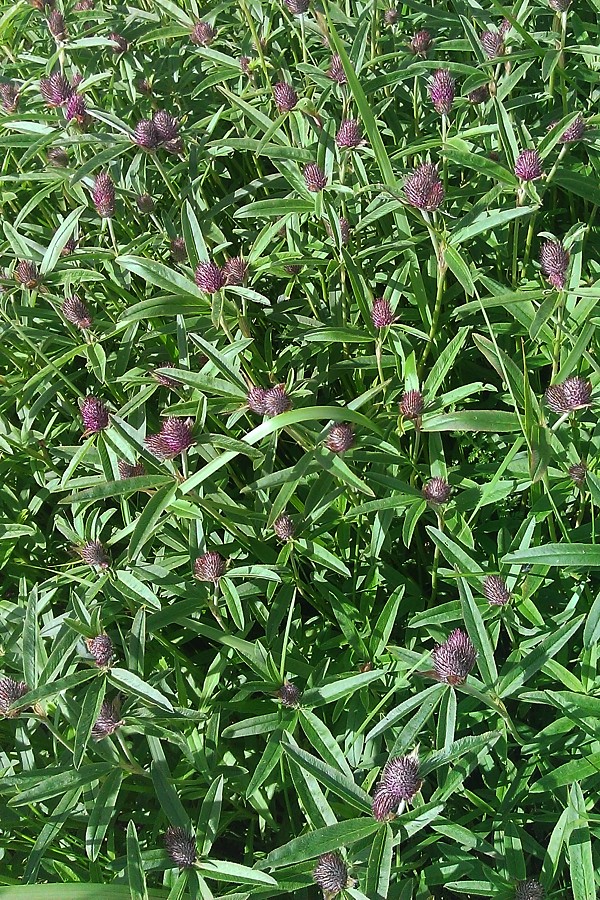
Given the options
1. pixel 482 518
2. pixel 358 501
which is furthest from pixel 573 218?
pixel 358 501

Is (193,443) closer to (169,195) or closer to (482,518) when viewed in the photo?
(482,518)

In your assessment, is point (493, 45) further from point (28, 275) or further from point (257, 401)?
point (28, 275)

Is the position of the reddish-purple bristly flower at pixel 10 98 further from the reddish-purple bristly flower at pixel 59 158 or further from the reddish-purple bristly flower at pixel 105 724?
the reddish-purple bristly flower at pixel 105 724

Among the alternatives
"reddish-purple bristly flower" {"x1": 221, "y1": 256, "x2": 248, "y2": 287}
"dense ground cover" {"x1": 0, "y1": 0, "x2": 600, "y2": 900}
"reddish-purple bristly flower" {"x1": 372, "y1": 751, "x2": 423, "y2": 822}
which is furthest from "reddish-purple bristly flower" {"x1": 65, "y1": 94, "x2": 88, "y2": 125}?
"reddish-purple bristly flower" {"x1": 372, "y1": 751, "x2": 423, "y2": 822}

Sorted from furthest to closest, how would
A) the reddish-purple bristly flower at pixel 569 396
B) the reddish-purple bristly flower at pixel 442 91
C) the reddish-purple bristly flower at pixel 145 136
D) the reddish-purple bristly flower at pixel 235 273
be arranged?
the reddish-purple bristly flower at pixel 145 136 < the reddish-purple bristly flower at pixel 442 91 < the reddish-purple bristly flower at pixel 235 273 < the reddish-purple bristly flower at pixel 569 396

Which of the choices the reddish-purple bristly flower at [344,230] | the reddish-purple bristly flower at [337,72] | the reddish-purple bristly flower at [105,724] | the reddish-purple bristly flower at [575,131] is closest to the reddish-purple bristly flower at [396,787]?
the reddish-purple bristly flower at [105,724]

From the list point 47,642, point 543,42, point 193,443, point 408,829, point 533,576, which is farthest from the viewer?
point 543,42
